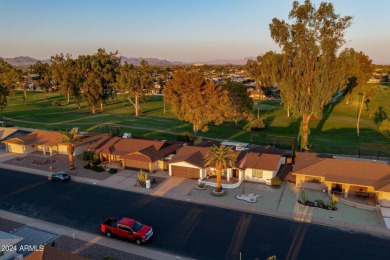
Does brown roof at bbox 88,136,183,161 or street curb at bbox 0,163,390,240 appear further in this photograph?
brown roof at bbox 88,136,183,161

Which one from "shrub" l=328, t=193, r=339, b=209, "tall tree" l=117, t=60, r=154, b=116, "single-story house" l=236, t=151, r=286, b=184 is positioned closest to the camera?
"shrub" l=328, t=193, r=339, b=209

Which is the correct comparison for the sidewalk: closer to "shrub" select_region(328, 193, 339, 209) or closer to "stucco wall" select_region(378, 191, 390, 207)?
"shrub" select_region(328, 193, 339, 209)

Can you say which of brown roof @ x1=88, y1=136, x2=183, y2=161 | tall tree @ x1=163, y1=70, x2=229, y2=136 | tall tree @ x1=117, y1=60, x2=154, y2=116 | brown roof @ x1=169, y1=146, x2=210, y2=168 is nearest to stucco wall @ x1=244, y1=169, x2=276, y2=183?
brown roof @ x1=169, y1=146, x2=210, y2=168

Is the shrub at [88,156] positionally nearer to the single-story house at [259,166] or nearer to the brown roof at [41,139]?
the brown roof at [41,139]

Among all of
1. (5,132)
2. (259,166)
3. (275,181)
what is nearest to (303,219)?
(275,181)

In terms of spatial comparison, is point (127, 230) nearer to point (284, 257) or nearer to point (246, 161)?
point (284, 257)

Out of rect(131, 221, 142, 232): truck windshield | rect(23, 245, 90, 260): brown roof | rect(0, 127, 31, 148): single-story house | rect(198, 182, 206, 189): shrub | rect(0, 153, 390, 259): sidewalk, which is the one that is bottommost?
rect(0, 153, 390, 259): sidewalk

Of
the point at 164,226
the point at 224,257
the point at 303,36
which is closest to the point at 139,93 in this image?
the point at 303,36
